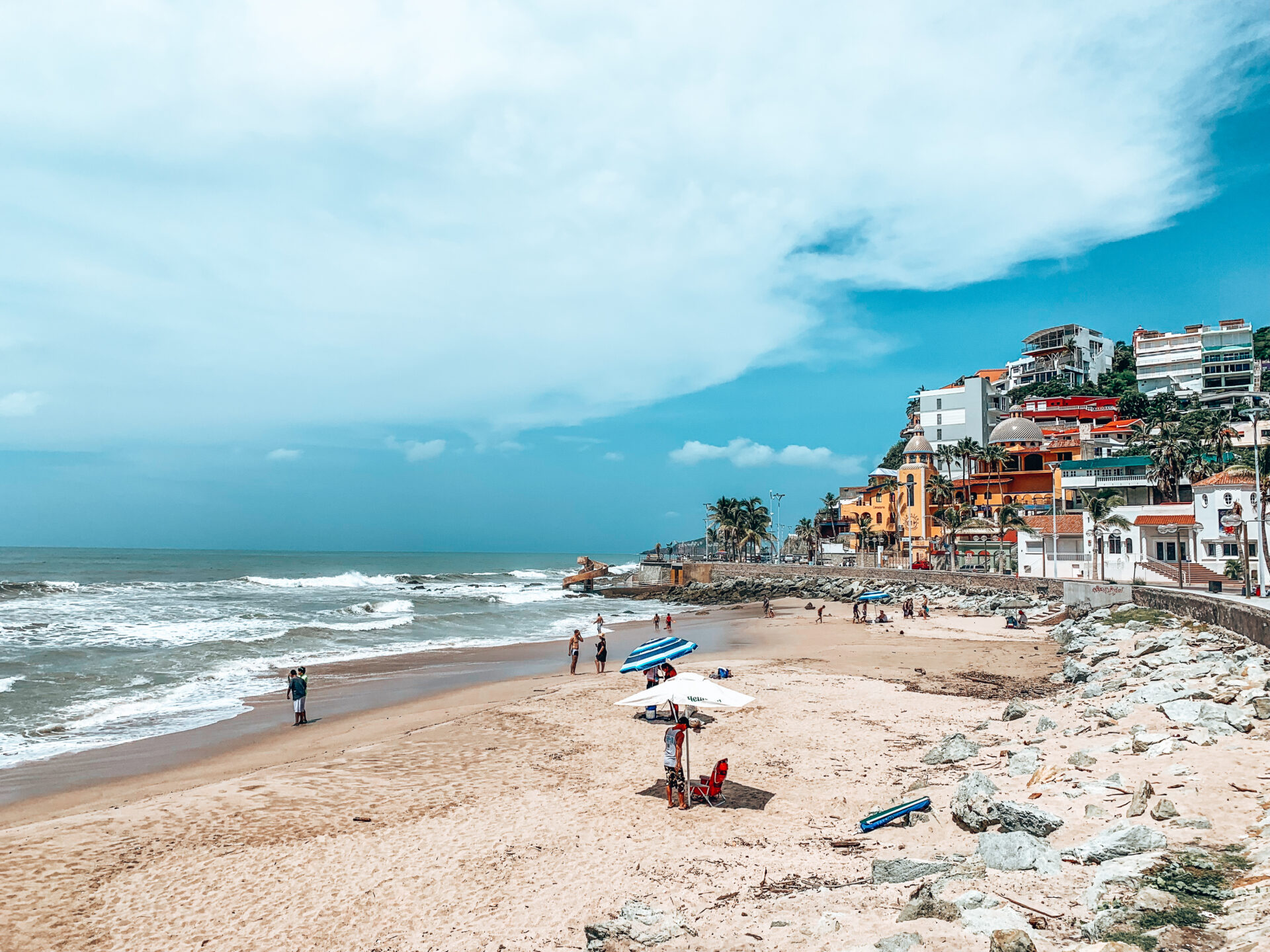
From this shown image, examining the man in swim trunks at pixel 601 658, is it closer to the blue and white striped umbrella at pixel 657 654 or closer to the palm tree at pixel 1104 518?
the blue and white striped umbrella at pixel 657 654

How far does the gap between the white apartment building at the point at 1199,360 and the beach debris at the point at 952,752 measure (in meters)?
107

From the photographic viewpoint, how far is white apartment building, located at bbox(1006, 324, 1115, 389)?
10556cm

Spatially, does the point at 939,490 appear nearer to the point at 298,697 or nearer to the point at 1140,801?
the point at 298,697

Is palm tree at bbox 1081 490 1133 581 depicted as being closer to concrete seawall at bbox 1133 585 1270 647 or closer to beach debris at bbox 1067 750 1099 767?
concrete seawall at bbox 1133 585 1270 647

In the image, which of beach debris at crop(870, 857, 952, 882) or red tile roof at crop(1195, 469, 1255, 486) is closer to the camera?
beach debris at crop(870, 857, 952, 882)

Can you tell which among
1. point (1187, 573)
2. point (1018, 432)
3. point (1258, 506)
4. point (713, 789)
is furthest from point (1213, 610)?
point (1018, 432)

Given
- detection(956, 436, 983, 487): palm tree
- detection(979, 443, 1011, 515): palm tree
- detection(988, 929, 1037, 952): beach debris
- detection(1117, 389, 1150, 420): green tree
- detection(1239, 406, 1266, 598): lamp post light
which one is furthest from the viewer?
detection(1117, 389, 1150, 420): green tree

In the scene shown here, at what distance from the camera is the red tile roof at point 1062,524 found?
Answer: 4747cm

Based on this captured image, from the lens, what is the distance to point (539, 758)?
13539mm

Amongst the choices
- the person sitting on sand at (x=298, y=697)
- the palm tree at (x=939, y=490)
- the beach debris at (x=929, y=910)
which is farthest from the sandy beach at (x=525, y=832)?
the palm tree at (x=939, y=490)

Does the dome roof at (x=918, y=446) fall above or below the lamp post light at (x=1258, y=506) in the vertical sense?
above

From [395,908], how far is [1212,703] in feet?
36.4

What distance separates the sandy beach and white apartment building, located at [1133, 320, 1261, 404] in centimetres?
10793

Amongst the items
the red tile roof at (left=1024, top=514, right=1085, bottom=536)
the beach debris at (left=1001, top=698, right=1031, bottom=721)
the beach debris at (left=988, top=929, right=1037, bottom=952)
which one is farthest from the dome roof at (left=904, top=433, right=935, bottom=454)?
the beach debris at (left=988, top=929, right=1037, bottom=952)
